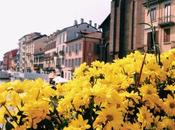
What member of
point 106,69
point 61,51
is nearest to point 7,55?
point 61,51

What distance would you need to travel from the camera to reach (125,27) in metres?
53.0

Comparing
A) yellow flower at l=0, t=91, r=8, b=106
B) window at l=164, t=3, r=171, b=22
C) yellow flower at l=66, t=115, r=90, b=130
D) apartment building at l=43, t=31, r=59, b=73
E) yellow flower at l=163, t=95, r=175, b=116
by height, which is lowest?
yellow flower at l=66, t=115, r=90, b=130

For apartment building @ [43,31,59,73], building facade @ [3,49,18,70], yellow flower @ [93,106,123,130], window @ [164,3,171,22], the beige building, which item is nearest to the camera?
yellow flower @ [93,106,123,130]

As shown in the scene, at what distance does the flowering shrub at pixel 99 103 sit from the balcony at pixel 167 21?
3771cm

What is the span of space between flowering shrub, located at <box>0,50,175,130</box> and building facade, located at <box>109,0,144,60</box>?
4651 cm

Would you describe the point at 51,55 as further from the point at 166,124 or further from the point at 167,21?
the point at 166,124

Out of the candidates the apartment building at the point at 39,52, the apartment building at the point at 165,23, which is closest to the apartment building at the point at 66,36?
the apartment building at the point at 39,52

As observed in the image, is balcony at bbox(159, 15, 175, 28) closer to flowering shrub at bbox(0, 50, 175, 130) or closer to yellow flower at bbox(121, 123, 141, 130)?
flowering shrub at bbox(0, 50, 175, 130)

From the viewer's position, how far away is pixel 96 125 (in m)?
2.13

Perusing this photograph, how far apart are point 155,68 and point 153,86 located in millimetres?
147

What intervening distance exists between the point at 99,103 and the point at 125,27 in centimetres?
5131

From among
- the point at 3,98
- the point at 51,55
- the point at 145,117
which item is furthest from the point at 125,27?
the point at 3,98

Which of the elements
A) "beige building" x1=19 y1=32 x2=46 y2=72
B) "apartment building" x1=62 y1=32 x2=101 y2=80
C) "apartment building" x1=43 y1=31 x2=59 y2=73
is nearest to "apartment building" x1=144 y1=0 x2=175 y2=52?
"apartment building" x1=62 y1=32 x2=101 y2=80

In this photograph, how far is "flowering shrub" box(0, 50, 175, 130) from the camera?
2.12m
